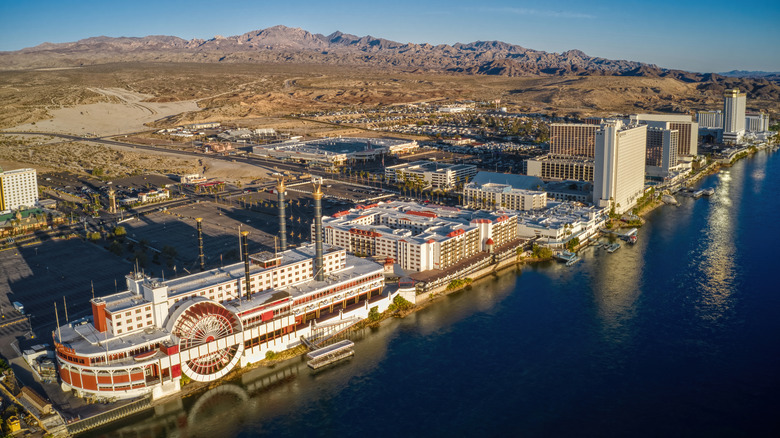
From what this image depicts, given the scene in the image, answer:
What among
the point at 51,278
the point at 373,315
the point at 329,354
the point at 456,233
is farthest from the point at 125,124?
the point at 329,354

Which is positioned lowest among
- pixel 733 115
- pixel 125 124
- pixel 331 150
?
pixel 331 150

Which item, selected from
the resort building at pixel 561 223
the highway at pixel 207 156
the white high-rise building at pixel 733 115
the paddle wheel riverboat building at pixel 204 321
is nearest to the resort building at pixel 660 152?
the resort building at pixel 561 223

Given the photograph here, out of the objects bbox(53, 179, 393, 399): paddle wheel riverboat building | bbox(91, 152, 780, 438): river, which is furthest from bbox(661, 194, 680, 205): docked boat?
bbox(53, 179, 393, 399): paddle wheel riverboat building

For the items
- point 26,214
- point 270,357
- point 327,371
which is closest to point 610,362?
point 327,371

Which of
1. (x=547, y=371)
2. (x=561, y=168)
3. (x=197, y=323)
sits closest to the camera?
(x=197, y=323)

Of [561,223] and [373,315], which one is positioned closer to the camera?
[373,315]

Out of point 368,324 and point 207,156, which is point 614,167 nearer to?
point 368,324

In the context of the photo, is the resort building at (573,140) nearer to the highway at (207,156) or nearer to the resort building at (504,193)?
the resort building at (504,193)

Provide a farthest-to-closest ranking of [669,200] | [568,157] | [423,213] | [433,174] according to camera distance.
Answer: [568,157], [433,174], [669,200], [423,213]
